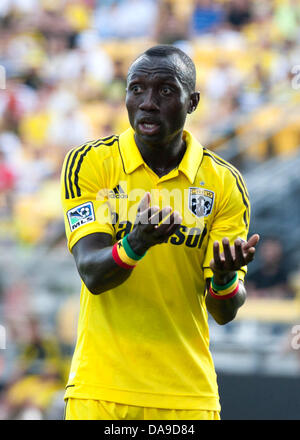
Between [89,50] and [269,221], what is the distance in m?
→ 3.59

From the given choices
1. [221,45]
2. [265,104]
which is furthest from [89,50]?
[265,104]

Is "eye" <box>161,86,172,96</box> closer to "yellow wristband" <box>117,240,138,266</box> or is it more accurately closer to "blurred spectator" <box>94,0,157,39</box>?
"yellow wristband" <box>117,240,138,266</box>

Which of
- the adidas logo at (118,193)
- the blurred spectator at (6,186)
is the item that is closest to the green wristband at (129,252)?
the adidas logo at (118,193)

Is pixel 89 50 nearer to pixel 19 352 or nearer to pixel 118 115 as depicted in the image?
pixel 118 115

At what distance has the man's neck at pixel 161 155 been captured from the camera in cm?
338

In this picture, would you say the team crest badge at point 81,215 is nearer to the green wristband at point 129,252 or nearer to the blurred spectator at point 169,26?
the green wristband at point 129,252

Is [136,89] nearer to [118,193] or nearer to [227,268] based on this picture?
[118,193]

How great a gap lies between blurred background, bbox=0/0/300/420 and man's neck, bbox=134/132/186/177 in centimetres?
476

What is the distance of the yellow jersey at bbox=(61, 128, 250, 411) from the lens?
10.3ft

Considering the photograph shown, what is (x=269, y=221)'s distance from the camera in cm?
902

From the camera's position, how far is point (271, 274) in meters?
8.66

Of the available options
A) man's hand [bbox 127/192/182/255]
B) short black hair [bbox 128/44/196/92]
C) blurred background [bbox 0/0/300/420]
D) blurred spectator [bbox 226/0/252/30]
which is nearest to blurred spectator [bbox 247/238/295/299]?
blurred background [bbox 0/0/300/420]

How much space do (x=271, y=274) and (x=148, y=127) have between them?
5699mm

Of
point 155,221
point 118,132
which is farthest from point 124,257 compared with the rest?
point 118,132
